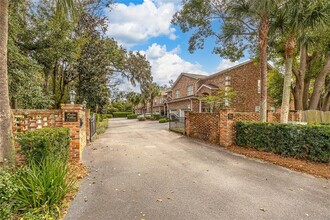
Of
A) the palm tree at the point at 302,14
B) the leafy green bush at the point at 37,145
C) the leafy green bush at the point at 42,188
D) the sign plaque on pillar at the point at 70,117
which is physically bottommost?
the leafy green bush at the point at 42,188

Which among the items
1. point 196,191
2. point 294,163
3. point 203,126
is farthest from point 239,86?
point 196,191

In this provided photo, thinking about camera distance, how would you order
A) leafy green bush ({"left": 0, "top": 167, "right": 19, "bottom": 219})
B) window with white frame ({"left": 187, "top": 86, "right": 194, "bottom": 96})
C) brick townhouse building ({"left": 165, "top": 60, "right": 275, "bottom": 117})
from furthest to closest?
window with white frame ({"left": 187, "top": 86, "right": 194, "bottom": 96}), brick townhouse building ({"left": 165, "top": 60, "right": 275, "bottom": 117}), leafy green bush ({"left": 0, "top": 167, "right": 19, "bottom": 219})

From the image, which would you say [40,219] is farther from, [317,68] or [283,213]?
[317,68]

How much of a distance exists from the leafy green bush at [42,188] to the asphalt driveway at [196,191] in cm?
38

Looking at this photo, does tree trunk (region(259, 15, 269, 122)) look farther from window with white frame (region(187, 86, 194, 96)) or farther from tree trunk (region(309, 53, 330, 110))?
window with white frame (region(187, 86, 194, 96))

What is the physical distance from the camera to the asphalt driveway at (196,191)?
10.9 ft

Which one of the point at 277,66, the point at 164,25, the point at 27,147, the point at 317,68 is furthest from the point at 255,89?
the point at 27,147

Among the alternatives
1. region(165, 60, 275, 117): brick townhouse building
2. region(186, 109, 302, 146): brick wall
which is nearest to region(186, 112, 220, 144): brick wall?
region(186, 109, 302, 146): brick wall

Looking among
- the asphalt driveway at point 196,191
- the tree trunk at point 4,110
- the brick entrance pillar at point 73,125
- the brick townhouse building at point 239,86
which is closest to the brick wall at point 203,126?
the asphalt driveway at point 196,191

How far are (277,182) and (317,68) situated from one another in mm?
15655

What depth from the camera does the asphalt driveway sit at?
3.32 meters

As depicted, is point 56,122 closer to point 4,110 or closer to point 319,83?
point 4,110

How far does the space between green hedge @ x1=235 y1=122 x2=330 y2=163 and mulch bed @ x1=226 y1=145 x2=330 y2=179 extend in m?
0.22

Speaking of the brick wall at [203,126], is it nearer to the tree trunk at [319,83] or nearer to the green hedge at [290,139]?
the green hedge at [290,139]
